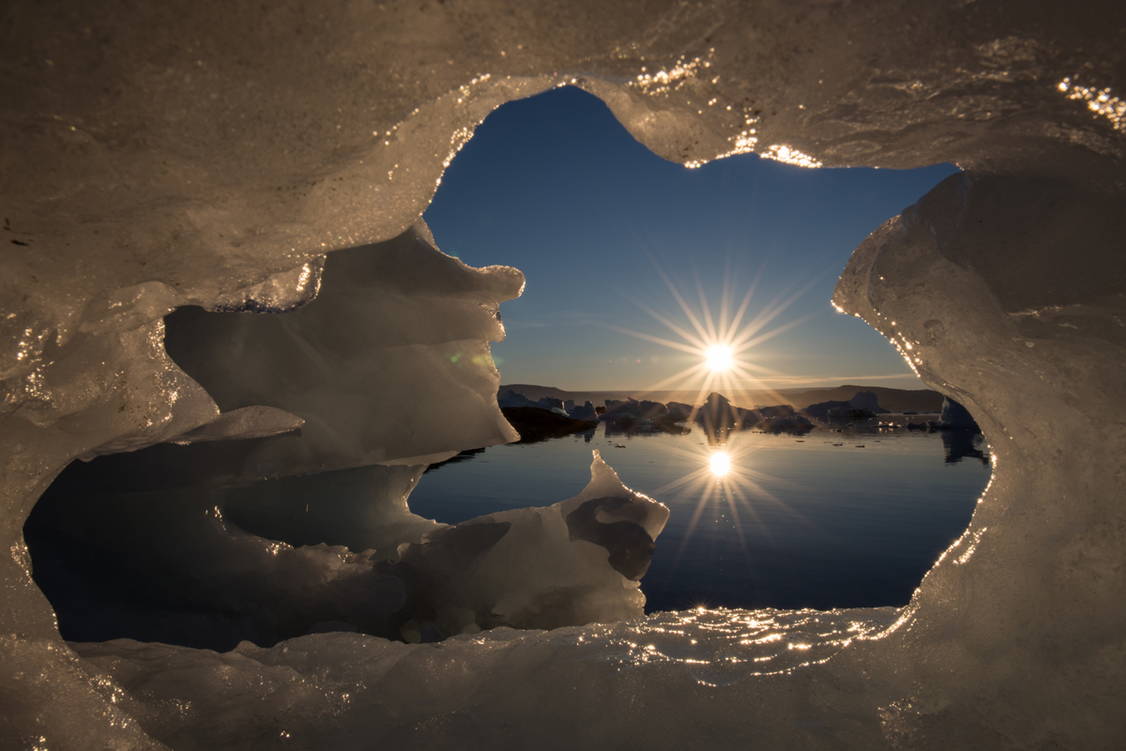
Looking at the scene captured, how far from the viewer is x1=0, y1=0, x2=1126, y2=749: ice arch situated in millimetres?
969

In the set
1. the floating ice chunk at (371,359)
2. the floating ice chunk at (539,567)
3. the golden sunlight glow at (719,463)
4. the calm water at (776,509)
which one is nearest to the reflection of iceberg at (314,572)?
the floating ice chunk at (539,567)

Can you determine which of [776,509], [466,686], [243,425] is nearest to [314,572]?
[243,425]

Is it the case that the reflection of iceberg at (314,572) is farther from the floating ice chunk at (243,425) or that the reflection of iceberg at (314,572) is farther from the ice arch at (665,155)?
the ice arch at (665,155)

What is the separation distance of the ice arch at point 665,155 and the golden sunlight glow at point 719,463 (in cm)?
1116

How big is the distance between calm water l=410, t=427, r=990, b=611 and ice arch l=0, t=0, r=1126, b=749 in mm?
3417

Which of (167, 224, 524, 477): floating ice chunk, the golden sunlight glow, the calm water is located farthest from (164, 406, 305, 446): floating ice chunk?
the golden sunlight glow

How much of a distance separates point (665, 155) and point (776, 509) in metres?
8.00

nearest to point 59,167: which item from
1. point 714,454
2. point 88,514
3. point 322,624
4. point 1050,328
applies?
point 1050,328

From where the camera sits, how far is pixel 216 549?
3.82 m

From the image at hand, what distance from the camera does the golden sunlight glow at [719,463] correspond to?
503 inches

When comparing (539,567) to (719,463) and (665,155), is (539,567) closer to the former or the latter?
(665,155)

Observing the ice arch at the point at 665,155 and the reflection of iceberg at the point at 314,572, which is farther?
the reflection of iceberg at the point at 314,572

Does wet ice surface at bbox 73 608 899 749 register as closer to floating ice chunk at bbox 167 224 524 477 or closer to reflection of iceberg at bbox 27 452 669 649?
reflection of iceberg at bbox 27 452 669 649

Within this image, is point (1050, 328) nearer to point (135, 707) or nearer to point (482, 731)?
point (482, 731)
